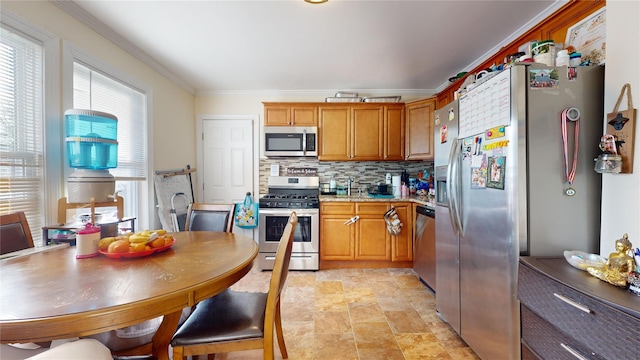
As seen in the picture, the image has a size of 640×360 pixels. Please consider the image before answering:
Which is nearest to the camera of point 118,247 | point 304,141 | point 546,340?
point 546,340

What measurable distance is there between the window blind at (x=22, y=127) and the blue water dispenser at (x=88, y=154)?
0.17 m

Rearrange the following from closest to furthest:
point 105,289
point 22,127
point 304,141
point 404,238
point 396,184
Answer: point 105,289 → point 22,127 → point 404,238 → point 304,141 → point 396,184

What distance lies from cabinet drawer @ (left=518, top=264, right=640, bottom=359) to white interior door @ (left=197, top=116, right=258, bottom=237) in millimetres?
3335

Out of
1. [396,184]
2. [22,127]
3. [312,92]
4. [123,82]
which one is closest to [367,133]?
[396,184]

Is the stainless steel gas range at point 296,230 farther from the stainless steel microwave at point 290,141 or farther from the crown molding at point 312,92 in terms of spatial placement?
the crown molding at point 312,92

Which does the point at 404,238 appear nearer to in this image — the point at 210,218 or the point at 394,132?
the point at 394,132

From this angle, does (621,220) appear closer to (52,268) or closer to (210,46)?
(52,268)

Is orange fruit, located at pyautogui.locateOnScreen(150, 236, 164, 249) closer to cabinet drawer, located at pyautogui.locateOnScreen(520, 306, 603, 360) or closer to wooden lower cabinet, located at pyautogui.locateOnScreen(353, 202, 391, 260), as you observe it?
cabinet drawer, located at pyautogui.locateOnScreen(520, 306, 603, 360)

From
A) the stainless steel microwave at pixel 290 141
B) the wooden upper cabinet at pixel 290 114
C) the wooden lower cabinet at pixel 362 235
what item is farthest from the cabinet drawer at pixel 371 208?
the wooden upper cabinet at pixel 290 114

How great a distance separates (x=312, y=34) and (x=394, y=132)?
179 centimetres

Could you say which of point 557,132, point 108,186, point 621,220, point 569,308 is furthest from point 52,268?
point 621,220

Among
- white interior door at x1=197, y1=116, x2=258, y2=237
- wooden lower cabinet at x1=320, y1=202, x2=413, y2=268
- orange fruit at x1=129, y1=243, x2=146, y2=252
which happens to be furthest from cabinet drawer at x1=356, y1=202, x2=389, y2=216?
orange fruit at x1=129, y1=243, x2=146, y2=252

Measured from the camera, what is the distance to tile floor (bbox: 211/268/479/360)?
5.53 feet

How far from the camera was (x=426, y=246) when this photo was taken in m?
2.62
